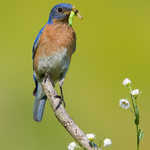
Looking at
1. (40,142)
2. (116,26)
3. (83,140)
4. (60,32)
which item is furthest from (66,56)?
(116,26)

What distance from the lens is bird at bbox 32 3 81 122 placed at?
5.22m

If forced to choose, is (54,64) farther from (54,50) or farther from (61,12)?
(61,12)

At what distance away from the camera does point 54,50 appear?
5.21 m

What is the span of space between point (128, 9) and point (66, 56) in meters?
5.03

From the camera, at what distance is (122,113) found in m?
7.63

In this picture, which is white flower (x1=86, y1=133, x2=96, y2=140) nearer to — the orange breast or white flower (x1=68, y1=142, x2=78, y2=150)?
white flower (x1=68, y1=142, x2=78, y2=150)

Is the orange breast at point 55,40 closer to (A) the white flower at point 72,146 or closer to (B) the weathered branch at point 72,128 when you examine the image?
(B) the weathered branch at point 72,128

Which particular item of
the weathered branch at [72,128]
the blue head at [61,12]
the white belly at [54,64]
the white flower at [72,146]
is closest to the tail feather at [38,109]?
the white belly at [54,64]

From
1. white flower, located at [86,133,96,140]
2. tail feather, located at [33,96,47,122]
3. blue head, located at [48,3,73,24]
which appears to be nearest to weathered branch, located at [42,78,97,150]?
white flower, located at [86,133,96,140]

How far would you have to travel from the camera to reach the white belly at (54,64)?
5.22 metres

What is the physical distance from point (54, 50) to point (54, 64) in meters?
0.14

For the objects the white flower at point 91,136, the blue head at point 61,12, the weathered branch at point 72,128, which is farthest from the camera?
the blue head at point 61,12

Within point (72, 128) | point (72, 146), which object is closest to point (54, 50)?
point (72, 128)

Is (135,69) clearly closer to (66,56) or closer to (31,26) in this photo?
(31,26)
